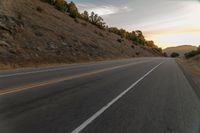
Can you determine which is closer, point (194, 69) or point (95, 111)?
point (95, 111)

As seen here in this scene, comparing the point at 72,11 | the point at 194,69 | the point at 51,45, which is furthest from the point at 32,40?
the point at 72,11

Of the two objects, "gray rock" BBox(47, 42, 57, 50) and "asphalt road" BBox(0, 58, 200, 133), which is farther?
"gray rock" BBox(47, 42, 57, 50)

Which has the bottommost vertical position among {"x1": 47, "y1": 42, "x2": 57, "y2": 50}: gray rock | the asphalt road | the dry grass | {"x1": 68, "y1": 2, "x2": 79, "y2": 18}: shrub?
the dry grass

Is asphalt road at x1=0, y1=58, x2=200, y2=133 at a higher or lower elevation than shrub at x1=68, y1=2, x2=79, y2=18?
lower

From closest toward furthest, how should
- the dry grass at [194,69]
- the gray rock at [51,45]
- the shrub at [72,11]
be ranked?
the dry grass at [194,69] < the gray rock at [51,45] < the shrub at [72,11]

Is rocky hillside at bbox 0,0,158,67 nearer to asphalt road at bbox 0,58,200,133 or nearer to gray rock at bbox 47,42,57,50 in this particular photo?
gray rock at bbox 47,42,57,50

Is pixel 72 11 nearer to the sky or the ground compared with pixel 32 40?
nearer to the sky

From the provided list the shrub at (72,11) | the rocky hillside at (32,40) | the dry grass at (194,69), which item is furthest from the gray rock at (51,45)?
the shrub at (72,11)

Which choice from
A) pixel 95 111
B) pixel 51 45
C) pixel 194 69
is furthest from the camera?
pixel 51 45

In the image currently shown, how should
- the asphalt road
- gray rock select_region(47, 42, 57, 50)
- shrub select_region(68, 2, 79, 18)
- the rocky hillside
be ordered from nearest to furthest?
the asphalt road < the rocky hillside < gray rock select_region(47, 42, 57, 50) < shrub select_region(68, 2, 79, 18)

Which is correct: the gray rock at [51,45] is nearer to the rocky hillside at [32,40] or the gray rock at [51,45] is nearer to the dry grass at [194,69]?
the rocky hillside at [32,40]

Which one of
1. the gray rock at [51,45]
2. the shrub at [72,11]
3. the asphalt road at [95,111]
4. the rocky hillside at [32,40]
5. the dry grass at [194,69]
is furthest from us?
the shrub at [72,11]

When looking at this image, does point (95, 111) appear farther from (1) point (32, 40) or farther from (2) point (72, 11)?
(2) point (72, 11)

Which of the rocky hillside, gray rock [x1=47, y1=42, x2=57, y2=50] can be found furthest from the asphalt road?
gray rock [x1=47, y1=42, x2=57, y2=50]
